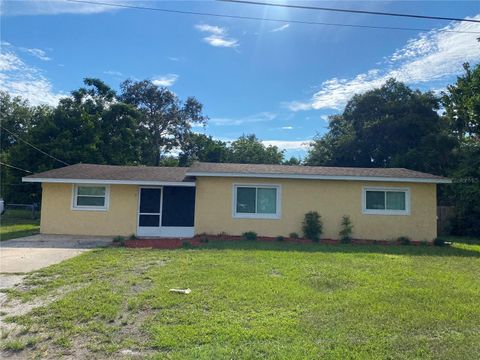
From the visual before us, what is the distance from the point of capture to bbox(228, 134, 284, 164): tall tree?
41588 millimetres

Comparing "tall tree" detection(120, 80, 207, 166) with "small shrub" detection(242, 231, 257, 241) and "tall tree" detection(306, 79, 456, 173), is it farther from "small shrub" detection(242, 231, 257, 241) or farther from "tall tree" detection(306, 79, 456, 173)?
"small shrub" detection(242, 231, 257, 241)

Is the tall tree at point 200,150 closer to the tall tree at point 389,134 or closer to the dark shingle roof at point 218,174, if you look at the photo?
the tall tree at point 389,134

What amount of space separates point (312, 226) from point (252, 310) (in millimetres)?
8939

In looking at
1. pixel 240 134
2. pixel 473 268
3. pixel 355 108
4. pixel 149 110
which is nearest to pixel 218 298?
pixel 473 268

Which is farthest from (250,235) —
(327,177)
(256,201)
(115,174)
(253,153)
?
(253,153)

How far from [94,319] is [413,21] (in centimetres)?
1088

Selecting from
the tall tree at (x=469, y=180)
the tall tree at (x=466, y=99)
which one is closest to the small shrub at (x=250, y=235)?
the tall tree at (x=469, y=180)

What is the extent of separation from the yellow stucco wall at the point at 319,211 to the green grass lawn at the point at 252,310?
4946 mm

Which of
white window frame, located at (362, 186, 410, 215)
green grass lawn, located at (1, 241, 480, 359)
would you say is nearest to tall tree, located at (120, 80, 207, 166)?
white window frame, located at (362, 186, 410, 215)

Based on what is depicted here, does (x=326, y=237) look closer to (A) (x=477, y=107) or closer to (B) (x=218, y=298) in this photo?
(B) (x=218, y=298)

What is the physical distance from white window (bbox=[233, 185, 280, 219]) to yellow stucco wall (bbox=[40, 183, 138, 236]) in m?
4.25

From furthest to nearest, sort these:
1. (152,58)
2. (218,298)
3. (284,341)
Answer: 1. (152,58)
2. (218,298)
3. (284,341)

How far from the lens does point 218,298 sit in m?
5.87

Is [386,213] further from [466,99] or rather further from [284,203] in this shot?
[466,99]
